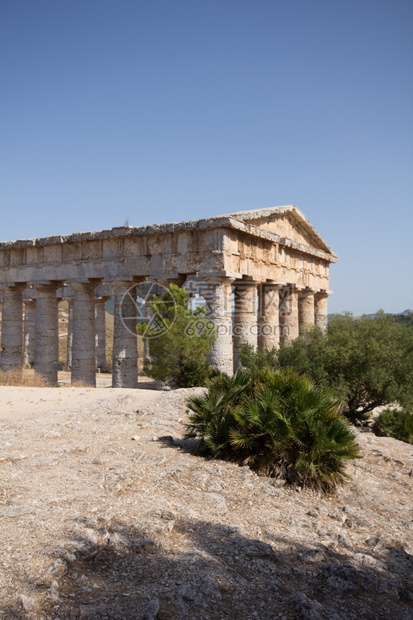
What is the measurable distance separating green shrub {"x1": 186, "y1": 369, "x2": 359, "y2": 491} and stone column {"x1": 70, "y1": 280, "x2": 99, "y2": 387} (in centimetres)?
1107

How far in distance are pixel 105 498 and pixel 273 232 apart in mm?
14182

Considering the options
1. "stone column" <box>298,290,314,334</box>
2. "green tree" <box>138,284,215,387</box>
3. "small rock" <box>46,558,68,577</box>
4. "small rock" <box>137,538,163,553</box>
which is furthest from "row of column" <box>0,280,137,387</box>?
"small rock" <box>46,558,68,577</box>

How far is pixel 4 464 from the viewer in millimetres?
7242

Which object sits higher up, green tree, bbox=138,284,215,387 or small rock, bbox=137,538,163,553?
green tree, bbox=138,284,215,387

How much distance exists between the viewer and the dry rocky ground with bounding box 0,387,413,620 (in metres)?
4.14

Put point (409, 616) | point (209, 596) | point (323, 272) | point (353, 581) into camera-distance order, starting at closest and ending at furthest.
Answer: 1. point (209, 596)
2. point (409, 616)
3. point (353, 581)
4. point (323, 272)

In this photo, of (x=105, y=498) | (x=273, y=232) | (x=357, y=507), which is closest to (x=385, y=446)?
(x=357, y=507)

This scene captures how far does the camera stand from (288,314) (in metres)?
21.3

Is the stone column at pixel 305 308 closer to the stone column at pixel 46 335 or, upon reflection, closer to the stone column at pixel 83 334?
the stone column at pixel 83 334

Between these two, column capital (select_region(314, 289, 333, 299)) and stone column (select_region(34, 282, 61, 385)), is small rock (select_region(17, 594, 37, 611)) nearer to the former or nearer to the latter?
stone column (select_region(34, 282, 61, 385))

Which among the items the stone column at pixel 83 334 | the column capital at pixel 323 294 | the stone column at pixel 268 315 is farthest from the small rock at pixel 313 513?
the column capital at pixel 323 294

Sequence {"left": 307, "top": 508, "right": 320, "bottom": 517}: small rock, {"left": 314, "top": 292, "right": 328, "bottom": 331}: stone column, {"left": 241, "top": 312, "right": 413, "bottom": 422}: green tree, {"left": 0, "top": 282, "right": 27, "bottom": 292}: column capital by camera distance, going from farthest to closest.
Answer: {"left": 314, "top": 292, "right": 328, "bottom": 331}: stone column → {"left": 0, "top": 282, "right": 27, "bottom": 292}: column capital → {"left": 241, "top": 312, "right": 413, "bottom": 422}: green tree → {"left": 307, "top": 508, "right": 320, "bottom": 517}: small rock

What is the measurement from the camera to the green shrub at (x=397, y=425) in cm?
1246

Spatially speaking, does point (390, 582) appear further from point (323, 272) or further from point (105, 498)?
point (323, 272)
